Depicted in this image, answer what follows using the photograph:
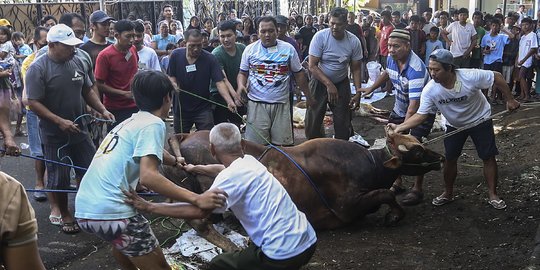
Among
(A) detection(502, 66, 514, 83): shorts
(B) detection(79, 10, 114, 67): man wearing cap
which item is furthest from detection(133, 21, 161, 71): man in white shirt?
(A) detection(502, 66, 514, 83): shorts

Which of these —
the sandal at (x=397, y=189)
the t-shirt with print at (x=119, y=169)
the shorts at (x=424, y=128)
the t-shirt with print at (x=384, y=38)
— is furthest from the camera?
the t-shirt with print at (x=384, y=38)

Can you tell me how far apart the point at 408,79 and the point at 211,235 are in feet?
9.44

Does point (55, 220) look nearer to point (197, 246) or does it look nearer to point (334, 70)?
point (197, 246)

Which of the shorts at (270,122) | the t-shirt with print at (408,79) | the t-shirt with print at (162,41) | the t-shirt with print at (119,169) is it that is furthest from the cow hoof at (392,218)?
the t-shirt with print at (162,41)

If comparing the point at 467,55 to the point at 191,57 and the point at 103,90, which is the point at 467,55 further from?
the point at 103,90

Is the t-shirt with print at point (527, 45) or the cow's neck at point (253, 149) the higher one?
the t-shirt with print at point (527, 45)

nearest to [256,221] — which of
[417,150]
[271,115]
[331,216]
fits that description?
[331,216]

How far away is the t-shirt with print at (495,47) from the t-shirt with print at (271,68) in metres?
7.14

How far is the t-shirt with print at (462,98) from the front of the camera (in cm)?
580

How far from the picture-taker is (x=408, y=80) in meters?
6.66

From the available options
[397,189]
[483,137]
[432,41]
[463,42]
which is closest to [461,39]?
[463,42]

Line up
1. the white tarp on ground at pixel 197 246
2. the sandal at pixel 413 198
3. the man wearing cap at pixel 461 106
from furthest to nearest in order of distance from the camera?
the sandal at pixel 413 198 < the man wearing cap at pixel 461 106 < the white tarp on ground at pixel 197 246

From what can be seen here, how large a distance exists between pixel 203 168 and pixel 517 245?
2911 mm

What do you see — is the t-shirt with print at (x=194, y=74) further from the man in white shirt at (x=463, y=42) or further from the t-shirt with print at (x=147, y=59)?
the man in white shirt at (x=463, y=42)
